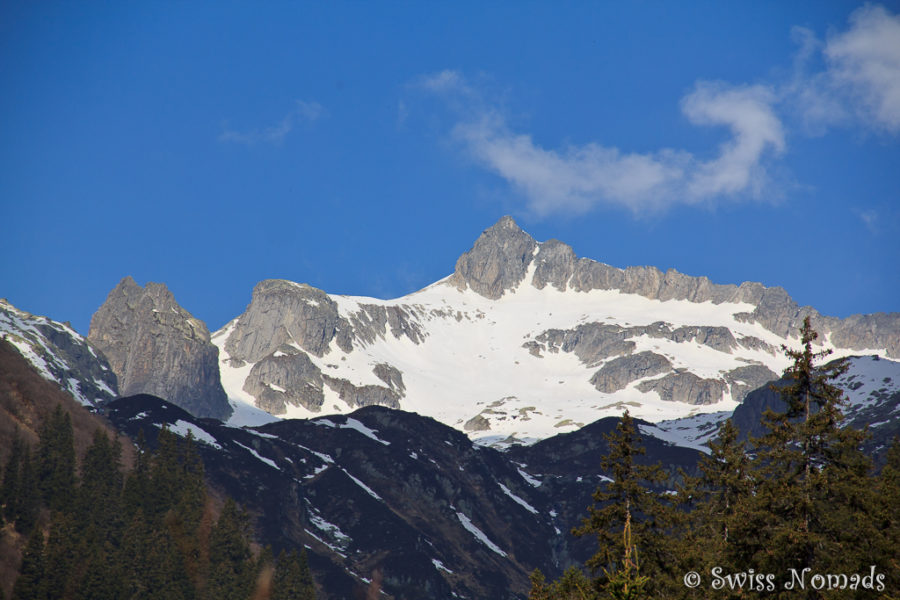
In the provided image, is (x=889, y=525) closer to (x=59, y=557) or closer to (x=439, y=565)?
(x=59, y=557)

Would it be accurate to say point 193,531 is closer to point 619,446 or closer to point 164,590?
point 164,590

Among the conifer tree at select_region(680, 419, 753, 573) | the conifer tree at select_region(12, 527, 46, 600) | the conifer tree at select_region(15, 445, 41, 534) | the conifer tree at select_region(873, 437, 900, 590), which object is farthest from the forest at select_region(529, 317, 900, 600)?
the conifer tree at select_region(15, 445, 41, 534)

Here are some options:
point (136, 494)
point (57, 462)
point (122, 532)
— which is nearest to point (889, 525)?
point (122, 532)

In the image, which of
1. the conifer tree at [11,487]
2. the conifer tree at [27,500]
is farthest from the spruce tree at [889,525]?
the conifer tree at [11,487]

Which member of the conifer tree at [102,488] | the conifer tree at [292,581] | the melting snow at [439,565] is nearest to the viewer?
the conifer tree at [292,581]

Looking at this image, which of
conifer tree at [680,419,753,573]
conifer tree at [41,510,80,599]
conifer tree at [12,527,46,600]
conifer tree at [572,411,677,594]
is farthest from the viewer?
conifer tree at [41,510,80,599]

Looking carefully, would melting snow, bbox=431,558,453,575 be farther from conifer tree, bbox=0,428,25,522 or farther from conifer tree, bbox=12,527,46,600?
Answer: conifer tree, bbox=12,527,46,600

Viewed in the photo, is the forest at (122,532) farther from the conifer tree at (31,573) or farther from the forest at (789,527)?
the forest at (789,527)

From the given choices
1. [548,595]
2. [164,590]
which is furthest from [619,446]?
[164,590]

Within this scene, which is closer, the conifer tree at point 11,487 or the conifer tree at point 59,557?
the conifer tree at point 59,557

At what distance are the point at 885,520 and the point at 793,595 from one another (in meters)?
4.33

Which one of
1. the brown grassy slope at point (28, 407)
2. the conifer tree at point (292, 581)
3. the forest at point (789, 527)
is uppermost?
the brown grassy slope at point (28, 407)

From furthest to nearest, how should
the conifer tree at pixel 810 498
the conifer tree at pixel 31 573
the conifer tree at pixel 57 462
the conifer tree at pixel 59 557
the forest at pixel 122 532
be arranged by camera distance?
the conifer tree at pixel 57 462 → the forest at pixel 122 532 → the conifer tree at pixel 59 557 → the conifer tree at pixel 31 573 → the conifer tree at pixel 810 498

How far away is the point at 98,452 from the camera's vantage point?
132875 mm
